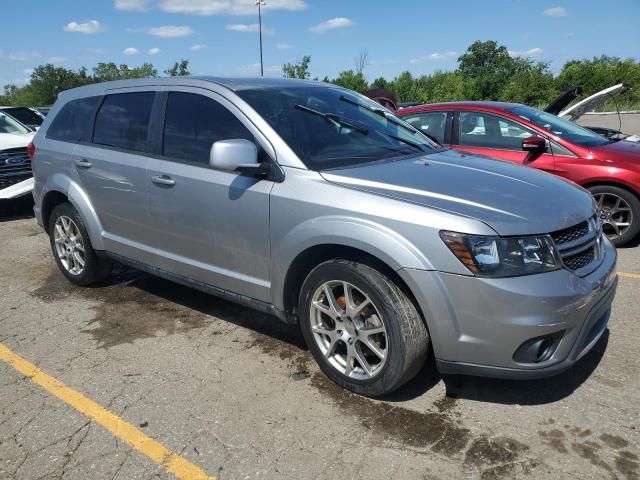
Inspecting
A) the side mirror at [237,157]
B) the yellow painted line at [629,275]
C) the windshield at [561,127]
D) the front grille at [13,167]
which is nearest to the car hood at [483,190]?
the side mirror at [237,157]

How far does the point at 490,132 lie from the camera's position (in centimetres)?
630

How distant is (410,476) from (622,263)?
13.0 feet

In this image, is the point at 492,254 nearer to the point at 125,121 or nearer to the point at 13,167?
the point at 125,121

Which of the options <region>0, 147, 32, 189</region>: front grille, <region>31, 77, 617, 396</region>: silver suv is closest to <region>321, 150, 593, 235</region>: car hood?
<region>31, 77, 617, 396</region>: silver suv

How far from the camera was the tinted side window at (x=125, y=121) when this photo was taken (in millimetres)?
4168

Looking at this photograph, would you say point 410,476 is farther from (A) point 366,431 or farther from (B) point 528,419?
(B) point 528,419

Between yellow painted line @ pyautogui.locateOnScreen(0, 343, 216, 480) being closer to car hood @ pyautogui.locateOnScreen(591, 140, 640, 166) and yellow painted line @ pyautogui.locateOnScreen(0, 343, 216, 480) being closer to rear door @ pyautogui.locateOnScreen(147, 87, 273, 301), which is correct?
rear door @ pyautogui.locateOnScreen(147, 87, 273, 301)

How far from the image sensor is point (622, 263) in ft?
17.7

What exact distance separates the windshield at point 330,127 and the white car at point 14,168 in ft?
19.8

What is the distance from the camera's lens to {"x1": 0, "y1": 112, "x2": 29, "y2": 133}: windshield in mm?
9375

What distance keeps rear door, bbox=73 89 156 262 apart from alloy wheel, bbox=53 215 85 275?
0.50 meters

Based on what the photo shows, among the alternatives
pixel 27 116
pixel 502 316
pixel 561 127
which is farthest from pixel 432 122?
pixel 27 116

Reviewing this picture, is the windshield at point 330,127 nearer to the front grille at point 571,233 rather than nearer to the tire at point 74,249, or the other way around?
the front grille at point 571,233

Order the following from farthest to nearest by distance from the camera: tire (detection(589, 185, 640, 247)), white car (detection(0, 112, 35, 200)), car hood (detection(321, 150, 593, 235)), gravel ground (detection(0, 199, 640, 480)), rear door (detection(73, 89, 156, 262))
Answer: white car (detection(0, 112, 35, 200)) < tire (detection(589, 185, 640, 247)) < rear door (detection(73, 89, 156, 262)) < car hood (detection(321, 150, 593, 235)) < gravel ground (detection(0, 199, 640, 480))
